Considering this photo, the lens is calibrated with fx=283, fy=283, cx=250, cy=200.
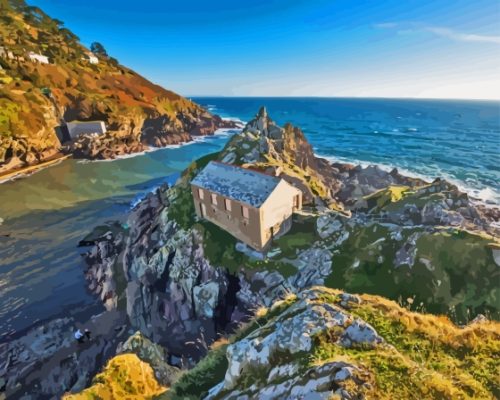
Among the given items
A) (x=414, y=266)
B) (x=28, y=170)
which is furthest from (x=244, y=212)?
(x=28, y=170)

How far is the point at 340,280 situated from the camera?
2519cm

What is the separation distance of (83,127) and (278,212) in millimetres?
103411

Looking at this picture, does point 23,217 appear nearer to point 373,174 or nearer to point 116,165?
point 116,165

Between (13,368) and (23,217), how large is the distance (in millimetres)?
37231

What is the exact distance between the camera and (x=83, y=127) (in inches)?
4161

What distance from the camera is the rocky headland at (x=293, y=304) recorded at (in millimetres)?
7191

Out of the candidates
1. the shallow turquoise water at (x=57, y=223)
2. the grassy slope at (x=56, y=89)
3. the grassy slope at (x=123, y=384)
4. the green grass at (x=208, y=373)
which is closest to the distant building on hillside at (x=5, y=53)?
the grassy slope at (x=56, y=89)

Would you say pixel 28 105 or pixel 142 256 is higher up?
pixel 28 105

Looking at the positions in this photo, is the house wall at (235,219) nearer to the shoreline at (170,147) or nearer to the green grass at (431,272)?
the green grass at (431,272)

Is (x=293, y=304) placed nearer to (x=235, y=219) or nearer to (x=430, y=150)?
(x=235, y=219)

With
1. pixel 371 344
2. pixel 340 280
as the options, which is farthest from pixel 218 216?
pixel 371 344

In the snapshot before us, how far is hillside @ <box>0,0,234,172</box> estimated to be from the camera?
8706 centimetres

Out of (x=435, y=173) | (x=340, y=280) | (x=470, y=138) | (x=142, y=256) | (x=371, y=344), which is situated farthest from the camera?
(x=470, y=138)

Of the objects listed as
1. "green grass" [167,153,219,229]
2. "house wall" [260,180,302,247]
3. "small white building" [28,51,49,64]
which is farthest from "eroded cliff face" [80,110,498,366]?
"small white building" [28,51,49,64]
